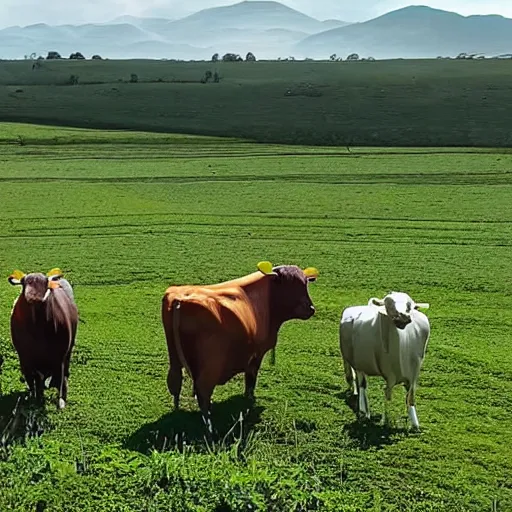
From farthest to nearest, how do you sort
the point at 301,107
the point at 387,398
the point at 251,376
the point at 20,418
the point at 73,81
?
the point at 73,81
the point at 301,107
the point at 251,376
the point at 20,418
the point at 387,398

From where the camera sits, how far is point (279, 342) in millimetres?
11109

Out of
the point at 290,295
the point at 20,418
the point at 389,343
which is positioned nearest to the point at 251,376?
the point at 290,295

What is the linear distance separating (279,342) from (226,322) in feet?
10.5

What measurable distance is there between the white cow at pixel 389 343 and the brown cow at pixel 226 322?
72 centimetres

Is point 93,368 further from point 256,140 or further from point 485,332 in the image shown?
point 256,140

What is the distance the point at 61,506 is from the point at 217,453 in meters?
1.64

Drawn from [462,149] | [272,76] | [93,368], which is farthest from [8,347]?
[272,76]

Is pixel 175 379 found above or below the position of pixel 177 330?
below

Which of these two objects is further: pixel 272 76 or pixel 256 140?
pixel 272 76

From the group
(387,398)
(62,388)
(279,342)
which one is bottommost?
(279,342)

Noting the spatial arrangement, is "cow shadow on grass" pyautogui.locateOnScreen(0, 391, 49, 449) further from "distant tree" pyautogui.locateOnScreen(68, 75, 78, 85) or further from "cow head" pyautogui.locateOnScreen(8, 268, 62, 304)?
"distant tree" pyautogui.locateOnScreen(68, 75, 78, 85)

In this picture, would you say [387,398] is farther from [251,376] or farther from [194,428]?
[194,428]

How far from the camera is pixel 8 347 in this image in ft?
34.8

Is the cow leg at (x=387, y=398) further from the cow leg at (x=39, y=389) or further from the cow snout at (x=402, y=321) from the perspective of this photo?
the cow leg at (x=39, y=389)
